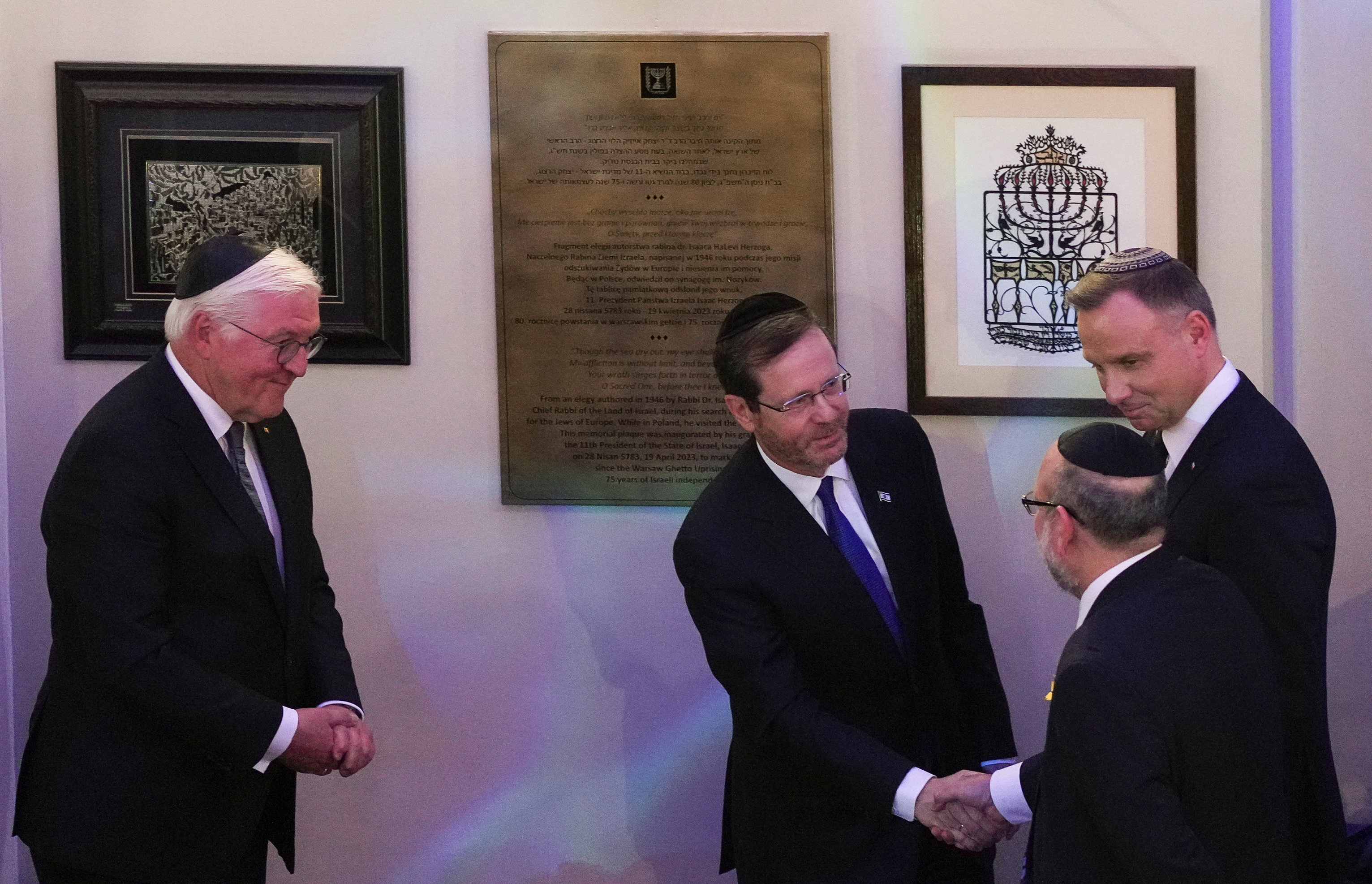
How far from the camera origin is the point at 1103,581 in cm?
212

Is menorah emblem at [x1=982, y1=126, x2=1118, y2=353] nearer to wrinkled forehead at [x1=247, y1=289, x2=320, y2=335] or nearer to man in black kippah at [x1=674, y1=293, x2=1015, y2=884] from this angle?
man in black kippah at [x1=674, y1=293, x2=1015, y2=884]

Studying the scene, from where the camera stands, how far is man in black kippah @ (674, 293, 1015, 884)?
2750mm

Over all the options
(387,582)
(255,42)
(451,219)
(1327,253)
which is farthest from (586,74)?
(1327,253)

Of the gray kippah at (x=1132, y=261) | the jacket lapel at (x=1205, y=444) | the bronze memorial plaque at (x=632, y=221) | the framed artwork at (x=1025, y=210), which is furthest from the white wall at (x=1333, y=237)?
the bronze memorial plaque at (x=632, y=221)

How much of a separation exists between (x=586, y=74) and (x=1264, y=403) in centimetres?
189

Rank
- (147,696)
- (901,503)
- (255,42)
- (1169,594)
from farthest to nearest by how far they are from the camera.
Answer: (255,42) → (901,503) → (147,696) → (1169,594)

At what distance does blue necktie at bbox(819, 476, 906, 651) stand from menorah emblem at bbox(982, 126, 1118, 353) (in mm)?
1018

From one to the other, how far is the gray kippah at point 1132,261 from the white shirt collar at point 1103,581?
849 millimetres

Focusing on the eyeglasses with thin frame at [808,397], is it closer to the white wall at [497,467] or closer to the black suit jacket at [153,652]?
the white wall at [497,467]

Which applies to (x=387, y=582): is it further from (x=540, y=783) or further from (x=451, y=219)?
(x=451, y=219)

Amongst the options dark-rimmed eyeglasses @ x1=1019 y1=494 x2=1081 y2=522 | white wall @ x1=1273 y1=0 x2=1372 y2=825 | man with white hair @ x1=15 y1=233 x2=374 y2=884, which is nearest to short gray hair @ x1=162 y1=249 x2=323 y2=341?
man with white hair @ x1=15 y1=233 x2=374 y2=884

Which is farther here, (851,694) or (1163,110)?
(1163,110)

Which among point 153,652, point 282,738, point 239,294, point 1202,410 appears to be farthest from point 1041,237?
point 153,652

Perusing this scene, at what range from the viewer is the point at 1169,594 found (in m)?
2.06
